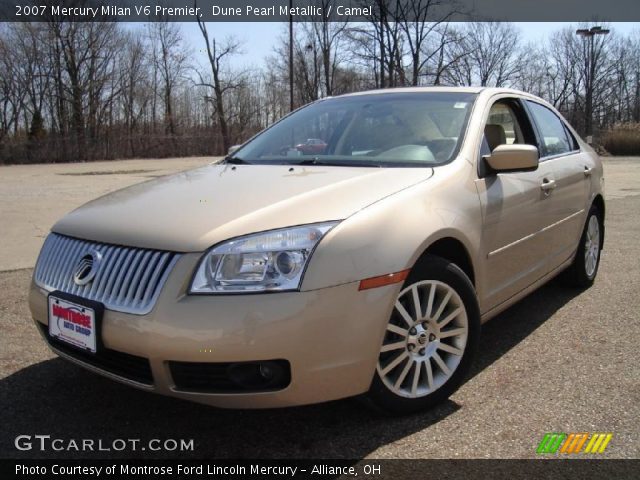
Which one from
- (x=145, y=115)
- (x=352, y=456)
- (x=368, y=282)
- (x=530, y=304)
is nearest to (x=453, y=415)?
(x=352, y=456)

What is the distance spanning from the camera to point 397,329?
2.47 meters

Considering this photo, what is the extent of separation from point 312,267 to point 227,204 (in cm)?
55

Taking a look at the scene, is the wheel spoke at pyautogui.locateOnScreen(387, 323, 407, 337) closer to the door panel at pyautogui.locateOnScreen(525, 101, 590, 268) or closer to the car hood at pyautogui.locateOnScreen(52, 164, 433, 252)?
the car hood at pyautogui.locateOnScreen(52, 164, 433, 252)

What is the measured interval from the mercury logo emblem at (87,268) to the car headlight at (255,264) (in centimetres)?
51

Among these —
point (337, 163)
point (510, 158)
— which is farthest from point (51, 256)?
point (510, 158)

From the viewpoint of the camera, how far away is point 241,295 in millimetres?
2090

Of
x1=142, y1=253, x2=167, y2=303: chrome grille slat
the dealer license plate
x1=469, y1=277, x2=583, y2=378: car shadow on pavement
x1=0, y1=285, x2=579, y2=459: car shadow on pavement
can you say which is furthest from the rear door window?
the dealer license plate

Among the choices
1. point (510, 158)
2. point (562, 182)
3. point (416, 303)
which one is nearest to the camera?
point (416, 303)

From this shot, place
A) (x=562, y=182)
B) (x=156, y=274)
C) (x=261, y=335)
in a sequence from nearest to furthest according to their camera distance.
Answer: (x=261, y=335), (x=156, y=274), (x=562, y=182)

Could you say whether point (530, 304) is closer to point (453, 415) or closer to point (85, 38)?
point (453, 415)

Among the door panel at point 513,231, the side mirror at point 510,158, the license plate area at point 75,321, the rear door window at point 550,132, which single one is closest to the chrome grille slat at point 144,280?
the license plate area at point 75,321

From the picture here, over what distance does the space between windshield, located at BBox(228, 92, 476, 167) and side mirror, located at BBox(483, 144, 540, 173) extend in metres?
0.20

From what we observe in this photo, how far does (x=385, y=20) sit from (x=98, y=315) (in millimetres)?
42496

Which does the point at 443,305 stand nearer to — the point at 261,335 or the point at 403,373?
the point at 403,373
